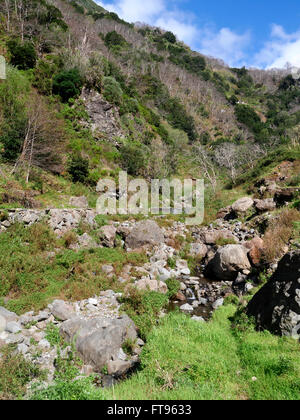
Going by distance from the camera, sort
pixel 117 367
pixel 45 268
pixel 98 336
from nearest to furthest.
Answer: pixel 117 367, pixel 98 336, pixel 45 268

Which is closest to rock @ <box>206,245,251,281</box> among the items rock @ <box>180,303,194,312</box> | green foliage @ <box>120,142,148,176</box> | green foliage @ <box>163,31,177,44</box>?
rock @ <box>180,303,194,312</box>

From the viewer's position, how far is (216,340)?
461cm

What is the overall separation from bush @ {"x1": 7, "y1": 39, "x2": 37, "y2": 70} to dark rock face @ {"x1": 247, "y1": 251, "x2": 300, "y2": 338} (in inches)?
954

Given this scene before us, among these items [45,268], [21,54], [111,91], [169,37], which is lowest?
[45,268]

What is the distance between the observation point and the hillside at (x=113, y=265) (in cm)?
378

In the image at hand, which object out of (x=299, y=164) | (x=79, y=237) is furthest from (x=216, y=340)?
(x=299, y=164)

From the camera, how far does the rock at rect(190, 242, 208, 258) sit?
10578mm

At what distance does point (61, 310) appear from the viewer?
229 inches

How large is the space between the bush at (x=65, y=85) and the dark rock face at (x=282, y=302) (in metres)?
21.8

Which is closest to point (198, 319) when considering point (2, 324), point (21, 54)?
point (2, 324)

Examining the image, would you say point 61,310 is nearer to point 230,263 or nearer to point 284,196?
point 230,263

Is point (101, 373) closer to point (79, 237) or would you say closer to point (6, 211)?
point (79, 237)

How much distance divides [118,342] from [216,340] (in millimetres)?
2128

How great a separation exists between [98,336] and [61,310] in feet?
4.98
